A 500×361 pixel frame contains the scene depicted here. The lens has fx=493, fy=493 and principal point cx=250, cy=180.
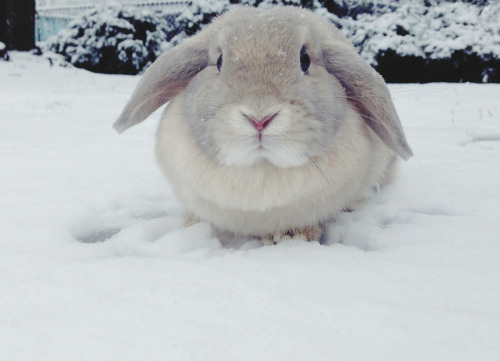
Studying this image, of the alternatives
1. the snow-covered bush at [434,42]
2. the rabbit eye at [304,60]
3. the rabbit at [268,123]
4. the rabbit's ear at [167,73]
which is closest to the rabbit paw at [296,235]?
the rabbit at [268,123]

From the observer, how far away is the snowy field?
1.26m

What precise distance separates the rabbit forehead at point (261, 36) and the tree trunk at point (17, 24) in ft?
29.5

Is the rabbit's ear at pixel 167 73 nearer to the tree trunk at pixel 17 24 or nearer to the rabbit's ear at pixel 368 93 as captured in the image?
the rabbit's ear at pixel 368 93

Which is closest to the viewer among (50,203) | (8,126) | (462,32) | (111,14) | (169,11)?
(50,203)

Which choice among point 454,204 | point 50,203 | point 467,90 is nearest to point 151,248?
point 50,203

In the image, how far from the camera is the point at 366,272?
5.57 ft

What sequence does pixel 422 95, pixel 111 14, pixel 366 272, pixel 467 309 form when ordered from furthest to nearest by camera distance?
pixel 111 14, pixel 422 95, pixel 366 272, pixel 467 309

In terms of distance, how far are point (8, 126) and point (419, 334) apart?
4.13m

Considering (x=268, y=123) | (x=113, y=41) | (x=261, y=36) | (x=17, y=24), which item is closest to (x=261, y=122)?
(x=268, y=123)

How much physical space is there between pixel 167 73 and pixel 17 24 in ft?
30.0

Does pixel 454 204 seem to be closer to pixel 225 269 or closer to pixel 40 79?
pixel 225 269

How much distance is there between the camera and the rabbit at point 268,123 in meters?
1.76

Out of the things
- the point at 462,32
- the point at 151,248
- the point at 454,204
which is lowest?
the point at 151,248

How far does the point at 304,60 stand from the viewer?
2057 millimetres
